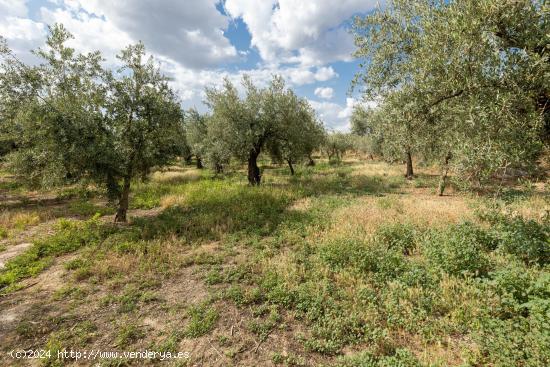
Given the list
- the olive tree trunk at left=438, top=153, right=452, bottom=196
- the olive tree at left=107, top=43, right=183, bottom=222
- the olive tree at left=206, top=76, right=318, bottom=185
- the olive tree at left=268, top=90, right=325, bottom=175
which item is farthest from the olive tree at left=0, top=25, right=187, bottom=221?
the olive tree trunk at left=438, top=153, right=452, bottom=196

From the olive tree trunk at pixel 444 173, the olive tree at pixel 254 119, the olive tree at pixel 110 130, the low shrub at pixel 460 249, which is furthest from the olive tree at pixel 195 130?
the low shrub at pixel 460 249

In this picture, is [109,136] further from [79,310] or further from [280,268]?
[280,268]

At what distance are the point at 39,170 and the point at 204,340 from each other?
1833 centimetres

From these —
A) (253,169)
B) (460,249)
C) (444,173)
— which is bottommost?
(460,249)

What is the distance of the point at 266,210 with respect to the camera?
14.7m

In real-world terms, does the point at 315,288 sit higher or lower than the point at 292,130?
lower

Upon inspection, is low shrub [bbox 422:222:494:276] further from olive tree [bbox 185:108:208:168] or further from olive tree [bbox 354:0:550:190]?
olive tree [bbox 185:108:208:168]

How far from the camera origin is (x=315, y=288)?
688 cm

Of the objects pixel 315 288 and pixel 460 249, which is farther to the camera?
pixel 460 249

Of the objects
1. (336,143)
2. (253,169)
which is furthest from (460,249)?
(336,143)

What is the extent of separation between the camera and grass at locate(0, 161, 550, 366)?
16.4 ft

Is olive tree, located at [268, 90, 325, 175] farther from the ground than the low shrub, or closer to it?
farther from the ground

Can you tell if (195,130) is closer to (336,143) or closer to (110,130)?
(110,130)

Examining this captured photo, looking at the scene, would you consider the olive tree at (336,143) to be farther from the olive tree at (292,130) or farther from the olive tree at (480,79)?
the olive tree at (480,79)
